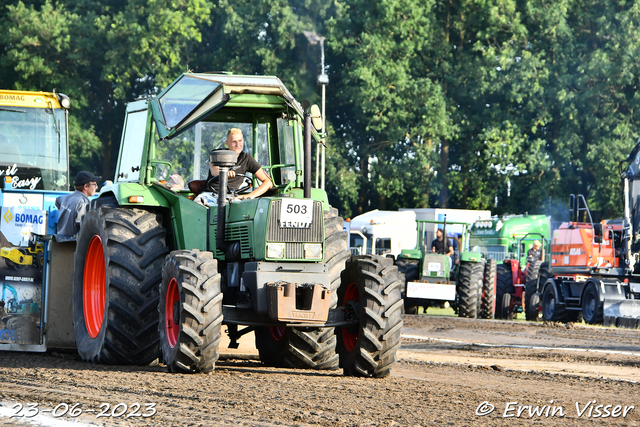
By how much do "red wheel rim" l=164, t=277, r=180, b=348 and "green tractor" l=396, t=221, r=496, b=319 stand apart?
14.0 meters

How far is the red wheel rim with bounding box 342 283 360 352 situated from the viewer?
8.49 meters

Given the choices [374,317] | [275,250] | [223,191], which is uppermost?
[223,191]

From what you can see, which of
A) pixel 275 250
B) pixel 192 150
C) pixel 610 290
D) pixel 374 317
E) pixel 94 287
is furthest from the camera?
pixel 610 290

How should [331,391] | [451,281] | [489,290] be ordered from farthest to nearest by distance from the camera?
1. [451,281]
2. [489,290]
3. [331,391]

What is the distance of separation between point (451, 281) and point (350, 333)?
14204 millimetres

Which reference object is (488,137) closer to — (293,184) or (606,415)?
(293,184)

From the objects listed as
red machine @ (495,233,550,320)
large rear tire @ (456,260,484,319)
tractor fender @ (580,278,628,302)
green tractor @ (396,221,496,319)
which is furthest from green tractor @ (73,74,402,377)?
red machine @ (495,233,550,320)

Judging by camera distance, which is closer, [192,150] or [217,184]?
[217,184]

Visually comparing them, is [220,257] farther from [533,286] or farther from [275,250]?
[533,286]

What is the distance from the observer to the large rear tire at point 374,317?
318 inches

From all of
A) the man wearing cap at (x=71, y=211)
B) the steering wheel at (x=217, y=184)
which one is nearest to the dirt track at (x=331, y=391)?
the man wearing cap at (x=71, y=211)

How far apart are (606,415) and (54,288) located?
20.5ft

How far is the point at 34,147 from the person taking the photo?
17.9 meters

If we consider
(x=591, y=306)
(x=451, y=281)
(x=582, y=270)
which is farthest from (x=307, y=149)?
(x=451, y=281)
